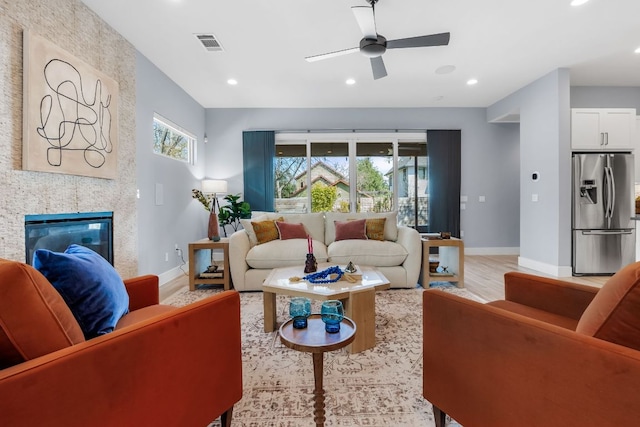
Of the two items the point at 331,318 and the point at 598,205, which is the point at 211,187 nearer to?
the point at 331,318

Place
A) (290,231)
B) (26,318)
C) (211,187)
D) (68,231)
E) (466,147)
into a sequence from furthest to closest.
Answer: (466,147)
(211,187)
(290,231)
(68,231)
(26,318)

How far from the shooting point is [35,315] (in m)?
0.79

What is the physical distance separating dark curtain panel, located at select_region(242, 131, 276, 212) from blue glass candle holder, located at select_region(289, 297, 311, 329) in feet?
14.1

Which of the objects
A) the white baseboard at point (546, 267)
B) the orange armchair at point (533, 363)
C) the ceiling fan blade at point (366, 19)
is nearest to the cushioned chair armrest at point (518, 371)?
the orange armchair at point (533, 363)

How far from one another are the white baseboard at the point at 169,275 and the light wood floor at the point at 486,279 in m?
0.08

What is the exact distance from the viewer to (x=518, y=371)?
3.03ft

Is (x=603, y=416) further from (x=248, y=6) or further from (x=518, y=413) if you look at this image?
(x=248, y=6)

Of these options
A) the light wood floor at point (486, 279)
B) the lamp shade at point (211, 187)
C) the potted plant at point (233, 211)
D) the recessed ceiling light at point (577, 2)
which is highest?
the recessed ceiling light at point (577, 2)

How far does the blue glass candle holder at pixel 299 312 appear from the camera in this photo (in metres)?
1.34

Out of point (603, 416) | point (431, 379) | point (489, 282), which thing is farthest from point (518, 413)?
point (489, 282)

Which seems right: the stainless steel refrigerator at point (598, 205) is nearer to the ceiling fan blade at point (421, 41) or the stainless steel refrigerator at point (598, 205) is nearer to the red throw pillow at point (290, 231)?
the ceiling fan blade at point (421, 41)

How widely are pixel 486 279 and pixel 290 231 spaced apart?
263 centimetres

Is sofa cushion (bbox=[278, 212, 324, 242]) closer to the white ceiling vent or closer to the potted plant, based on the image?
the potted plant

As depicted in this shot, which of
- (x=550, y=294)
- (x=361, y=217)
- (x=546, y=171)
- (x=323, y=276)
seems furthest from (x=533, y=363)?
(x=546, y=171)
